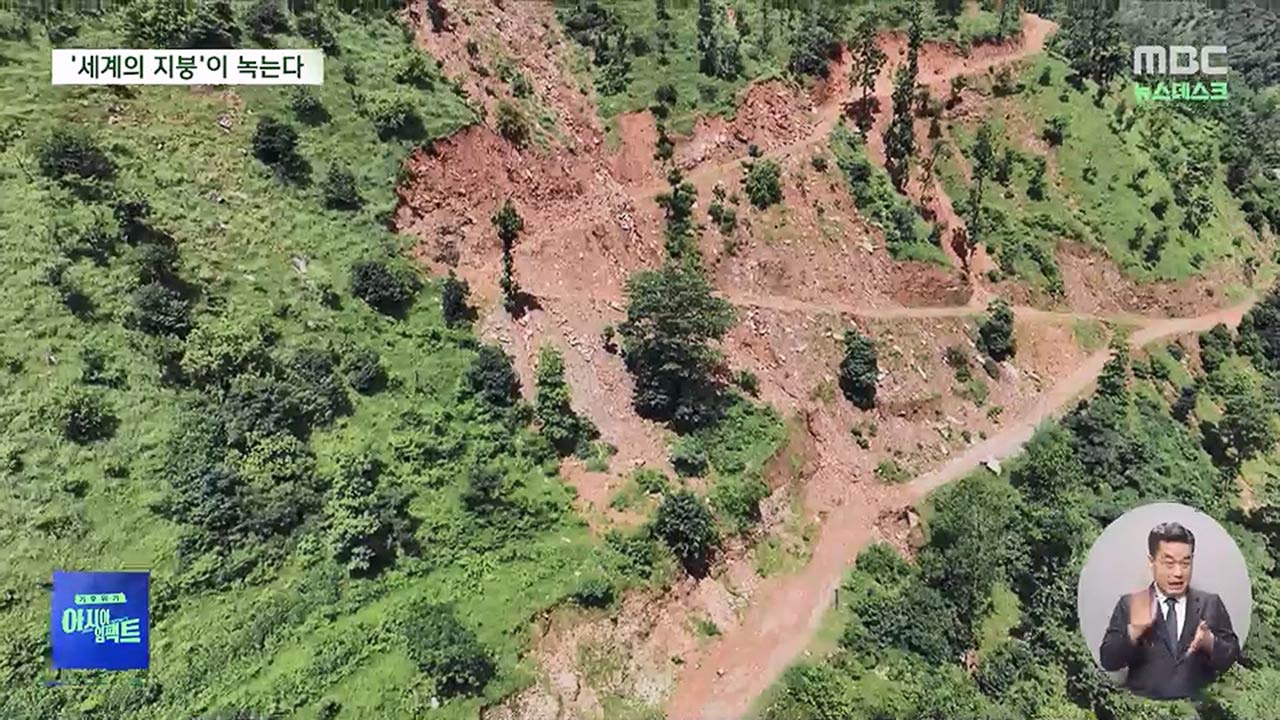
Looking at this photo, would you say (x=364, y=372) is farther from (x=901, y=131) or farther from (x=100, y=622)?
(x=901, y=131)

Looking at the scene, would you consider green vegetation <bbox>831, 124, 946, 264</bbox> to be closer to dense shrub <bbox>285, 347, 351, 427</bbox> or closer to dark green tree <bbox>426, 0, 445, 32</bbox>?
dark green tree <bbox>426, 0, 445, 32</bbox>

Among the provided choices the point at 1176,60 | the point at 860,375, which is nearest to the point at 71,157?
the point at 860,375

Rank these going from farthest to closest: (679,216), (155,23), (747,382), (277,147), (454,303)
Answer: (679,216) < (747,382) < (155,23) < (277,147) < (454,303)

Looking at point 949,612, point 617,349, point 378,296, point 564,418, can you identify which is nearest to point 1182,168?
point 949,612

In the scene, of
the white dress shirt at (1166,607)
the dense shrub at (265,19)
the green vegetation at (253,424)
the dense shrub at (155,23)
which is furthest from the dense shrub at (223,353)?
the white dress shirt at (1166,607)

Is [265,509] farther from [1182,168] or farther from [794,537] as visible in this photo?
[1182,168]

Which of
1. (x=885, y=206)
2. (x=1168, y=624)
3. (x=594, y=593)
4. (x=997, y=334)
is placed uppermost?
(x=885, y=206)
